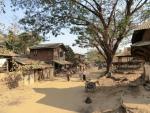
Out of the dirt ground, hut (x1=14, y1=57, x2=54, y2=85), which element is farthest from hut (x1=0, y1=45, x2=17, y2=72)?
the dirt ground

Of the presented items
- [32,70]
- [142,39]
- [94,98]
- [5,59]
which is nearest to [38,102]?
[94,98]

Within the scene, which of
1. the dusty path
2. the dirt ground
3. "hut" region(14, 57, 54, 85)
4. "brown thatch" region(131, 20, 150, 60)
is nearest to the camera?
the dirt ground

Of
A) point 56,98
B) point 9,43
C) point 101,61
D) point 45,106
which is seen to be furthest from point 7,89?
point 101,61

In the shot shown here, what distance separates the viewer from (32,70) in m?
43.4

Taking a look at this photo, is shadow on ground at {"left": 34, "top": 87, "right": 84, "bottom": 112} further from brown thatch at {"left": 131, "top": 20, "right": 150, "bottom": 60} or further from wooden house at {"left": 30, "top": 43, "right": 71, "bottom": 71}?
wooden house at {"left": 30, "top": 43, "right": 71, "bottom": 71}

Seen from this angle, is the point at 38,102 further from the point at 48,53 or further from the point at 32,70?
the point at 48,53

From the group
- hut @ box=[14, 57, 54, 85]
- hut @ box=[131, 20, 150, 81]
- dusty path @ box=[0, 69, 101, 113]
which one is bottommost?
dusty path @ box=[0, 69, 101, 113]

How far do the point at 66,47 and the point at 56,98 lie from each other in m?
38.1

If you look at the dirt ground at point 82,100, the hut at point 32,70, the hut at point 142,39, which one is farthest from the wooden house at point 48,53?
the hut at point 142,39

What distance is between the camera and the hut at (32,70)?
4017cm

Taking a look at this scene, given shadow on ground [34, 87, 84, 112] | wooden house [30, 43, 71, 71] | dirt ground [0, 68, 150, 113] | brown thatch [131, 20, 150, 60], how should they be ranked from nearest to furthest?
1. dirt ground [0, 68, 150, 113]
2. brown thatch [131, 20, 150, 60]
3. shadow on ground [34, 87, 84, 112]
4. wooden house [30, 43, 71, 71]

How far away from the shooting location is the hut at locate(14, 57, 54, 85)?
40169 millimetres

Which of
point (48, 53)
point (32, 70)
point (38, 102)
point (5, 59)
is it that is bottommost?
point (38, 102)

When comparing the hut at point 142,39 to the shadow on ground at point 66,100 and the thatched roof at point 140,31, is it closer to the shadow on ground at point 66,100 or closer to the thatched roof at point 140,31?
the thatched roof at point 140,31
